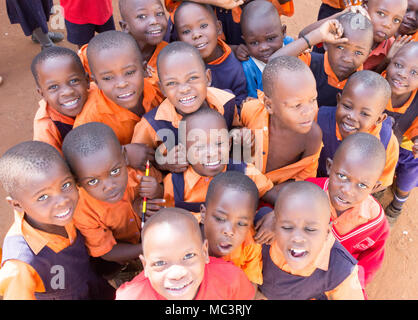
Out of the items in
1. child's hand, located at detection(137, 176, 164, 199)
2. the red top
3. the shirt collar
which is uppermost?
the red top

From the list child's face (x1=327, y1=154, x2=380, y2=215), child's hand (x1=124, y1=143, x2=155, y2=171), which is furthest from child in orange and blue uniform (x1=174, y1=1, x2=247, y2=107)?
child's face (x1=327, y1=154, x2=380, y2=215)

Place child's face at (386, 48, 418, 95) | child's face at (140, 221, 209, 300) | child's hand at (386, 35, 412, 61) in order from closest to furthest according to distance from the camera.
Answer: child's face at (140, 221, 209, 300), child's face at (386, 48, 418, 95), child's hand at (386, 35, 412, 61)

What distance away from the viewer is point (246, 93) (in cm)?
281

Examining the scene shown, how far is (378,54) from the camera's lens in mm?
2848

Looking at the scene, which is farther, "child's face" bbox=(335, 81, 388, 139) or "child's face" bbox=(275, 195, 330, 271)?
"child's face" bbox=(335, 81, 388, 139)

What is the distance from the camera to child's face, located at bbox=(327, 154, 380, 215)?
1884 mm

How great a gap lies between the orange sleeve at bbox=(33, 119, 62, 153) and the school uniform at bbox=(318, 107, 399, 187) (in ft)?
5.59

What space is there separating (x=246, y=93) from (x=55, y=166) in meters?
1.64

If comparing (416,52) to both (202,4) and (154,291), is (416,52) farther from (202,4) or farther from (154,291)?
(154,291)

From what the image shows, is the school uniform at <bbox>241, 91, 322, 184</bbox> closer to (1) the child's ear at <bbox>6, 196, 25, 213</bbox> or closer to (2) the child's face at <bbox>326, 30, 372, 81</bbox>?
(2) the child's face at <bbox>326, 30, 372, 81</bbox>

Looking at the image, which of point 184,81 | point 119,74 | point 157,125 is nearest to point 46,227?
point 157,125
